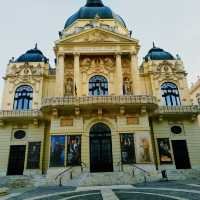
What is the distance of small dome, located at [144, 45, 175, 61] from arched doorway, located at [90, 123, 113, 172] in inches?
505

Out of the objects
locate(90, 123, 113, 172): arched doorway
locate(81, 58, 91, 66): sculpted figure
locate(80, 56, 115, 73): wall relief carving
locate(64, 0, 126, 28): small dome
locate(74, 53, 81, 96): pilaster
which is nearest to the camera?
locate(90, 123, 113, 172): arched doorway

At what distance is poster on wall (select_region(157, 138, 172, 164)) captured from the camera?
22.9m

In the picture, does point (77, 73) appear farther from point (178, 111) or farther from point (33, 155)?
point (178, 111)

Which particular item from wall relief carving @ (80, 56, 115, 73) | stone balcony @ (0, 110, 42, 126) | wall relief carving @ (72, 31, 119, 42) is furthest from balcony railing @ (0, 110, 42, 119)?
wall relief carving @ (72, 31, 119, 42)

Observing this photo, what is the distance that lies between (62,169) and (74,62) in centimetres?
1292

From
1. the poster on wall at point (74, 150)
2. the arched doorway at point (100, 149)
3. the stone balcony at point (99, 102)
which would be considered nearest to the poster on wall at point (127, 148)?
the arched doorway at point (100, 149)

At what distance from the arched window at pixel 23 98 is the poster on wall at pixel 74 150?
8.08m

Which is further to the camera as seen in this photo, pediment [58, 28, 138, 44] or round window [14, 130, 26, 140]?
pediment [58, 28, 138, 44]

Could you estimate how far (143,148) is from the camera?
804 inches

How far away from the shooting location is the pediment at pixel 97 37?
27.9 meters

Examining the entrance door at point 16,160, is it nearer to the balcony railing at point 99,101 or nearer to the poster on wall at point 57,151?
the poster on wall at point 57,151

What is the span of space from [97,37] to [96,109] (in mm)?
11129

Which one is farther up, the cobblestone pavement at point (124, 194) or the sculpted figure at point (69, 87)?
the sculpted figure at point (69, 87)

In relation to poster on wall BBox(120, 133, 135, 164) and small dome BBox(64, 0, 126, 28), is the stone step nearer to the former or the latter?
poster on wall BBox(120, 133, 135, 164)
